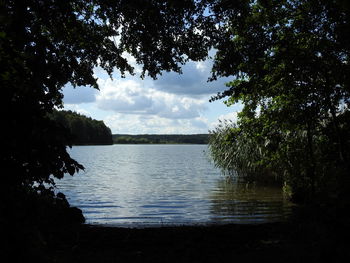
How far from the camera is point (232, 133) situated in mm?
12078

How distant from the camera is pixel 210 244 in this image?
6742mm

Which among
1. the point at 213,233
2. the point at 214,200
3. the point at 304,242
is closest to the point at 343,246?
the point at 304,242

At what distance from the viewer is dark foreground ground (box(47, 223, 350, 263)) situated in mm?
4723

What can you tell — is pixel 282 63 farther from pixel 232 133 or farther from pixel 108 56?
pixel 108 56

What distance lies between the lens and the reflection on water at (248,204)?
1339 centimetres

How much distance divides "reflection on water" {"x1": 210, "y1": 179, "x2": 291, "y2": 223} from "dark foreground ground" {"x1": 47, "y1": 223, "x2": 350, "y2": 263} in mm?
4973

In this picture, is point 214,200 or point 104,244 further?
point 214,200

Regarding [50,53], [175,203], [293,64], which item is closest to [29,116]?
[50,53]

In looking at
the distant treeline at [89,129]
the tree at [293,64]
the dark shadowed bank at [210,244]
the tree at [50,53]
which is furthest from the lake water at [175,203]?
the distant treeline at [89,129]

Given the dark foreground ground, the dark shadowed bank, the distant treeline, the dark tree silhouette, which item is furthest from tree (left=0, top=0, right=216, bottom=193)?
the distant treeline

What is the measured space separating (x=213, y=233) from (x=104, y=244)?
2.46 metres

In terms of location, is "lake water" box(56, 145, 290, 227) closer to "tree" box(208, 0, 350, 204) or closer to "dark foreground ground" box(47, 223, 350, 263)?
"dark foreground ground" box(47, 223, 350, 263)

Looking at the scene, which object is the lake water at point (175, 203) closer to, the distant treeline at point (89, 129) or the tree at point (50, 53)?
the tree at point (50, 53)

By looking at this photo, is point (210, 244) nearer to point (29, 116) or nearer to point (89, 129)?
point (29, 116)
